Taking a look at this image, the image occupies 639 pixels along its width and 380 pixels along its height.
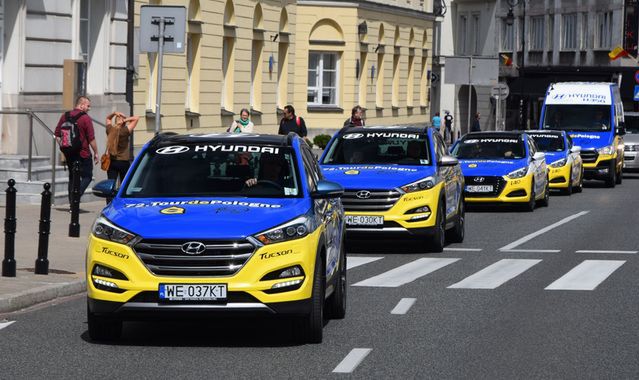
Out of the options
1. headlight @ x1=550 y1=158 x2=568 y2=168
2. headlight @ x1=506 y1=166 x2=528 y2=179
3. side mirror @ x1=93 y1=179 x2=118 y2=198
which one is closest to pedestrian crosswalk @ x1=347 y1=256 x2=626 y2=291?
side mirror @ x1=93 y1=179 x2=118 y2=198

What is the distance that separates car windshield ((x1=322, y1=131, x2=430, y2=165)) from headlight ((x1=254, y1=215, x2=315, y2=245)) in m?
9.57

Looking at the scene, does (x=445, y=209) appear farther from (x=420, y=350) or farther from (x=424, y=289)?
(x=420, y=350)

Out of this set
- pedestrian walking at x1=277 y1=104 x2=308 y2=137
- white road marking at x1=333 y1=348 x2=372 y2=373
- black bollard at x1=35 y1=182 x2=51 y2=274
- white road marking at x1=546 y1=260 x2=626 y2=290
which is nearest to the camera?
white road marking at x1=333 y1=348 x2=372 y2=373

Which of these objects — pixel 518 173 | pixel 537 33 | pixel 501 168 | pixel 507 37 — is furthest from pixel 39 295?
pixel 507 37

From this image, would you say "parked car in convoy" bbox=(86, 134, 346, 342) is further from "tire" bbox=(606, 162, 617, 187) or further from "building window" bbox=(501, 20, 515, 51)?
"building window" bbox=(501, 20, 515, 51)

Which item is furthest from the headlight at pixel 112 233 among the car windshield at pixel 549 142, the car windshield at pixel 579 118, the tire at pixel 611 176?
the car windshield at pixel 579 118

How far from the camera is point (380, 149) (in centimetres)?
2133

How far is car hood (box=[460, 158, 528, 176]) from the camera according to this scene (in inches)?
1156

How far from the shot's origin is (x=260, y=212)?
11.4 metres

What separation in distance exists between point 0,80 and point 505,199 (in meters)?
9.24

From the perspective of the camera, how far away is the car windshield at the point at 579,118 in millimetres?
42438

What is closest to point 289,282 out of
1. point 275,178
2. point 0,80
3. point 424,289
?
point 275,178

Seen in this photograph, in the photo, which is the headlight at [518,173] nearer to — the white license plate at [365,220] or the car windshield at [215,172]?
the white license plate at [365,220]

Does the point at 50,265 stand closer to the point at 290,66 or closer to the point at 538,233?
the point at 538,233
